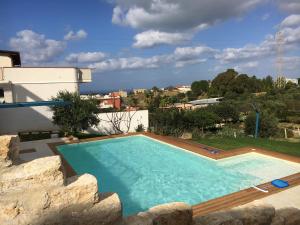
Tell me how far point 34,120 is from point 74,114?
5.55 m

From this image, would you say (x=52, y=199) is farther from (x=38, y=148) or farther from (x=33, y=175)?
(x=38, y=148)

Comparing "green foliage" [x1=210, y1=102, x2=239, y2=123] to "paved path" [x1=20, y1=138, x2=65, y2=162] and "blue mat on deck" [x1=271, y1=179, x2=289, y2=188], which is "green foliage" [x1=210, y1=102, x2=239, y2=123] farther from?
"blue mat on deck" [x1=271, y1=179, x2=289, y2=188]

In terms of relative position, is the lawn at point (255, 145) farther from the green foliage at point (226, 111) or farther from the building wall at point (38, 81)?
the green foliage at point (226, 111)

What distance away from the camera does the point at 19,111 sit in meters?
18.8

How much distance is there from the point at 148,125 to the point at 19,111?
9284mm

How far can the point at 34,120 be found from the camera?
19438 mm

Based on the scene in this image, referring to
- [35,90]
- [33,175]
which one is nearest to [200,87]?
[35,90]

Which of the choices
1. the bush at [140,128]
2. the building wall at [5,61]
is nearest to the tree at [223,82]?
the bush at [140,128]

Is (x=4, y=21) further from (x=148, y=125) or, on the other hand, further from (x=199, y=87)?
(x=199, y=87)

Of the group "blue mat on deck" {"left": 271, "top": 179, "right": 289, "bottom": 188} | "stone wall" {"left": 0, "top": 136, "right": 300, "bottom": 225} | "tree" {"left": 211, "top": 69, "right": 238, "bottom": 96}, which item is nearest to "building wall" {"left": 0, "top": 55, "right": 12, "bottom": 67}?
"blue mat on deck" {"left": 271, "top": 179, "right": 289, "bottom": 188}

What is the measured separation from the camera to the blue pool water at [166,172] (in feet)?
26.1

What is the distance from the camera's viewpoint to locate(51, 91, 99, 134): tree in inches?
616

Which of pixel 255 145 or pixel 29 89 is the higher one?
pixel 29 89

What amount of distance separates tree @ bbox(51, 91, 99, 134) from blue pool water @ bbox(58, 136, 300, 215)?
2.35 m
